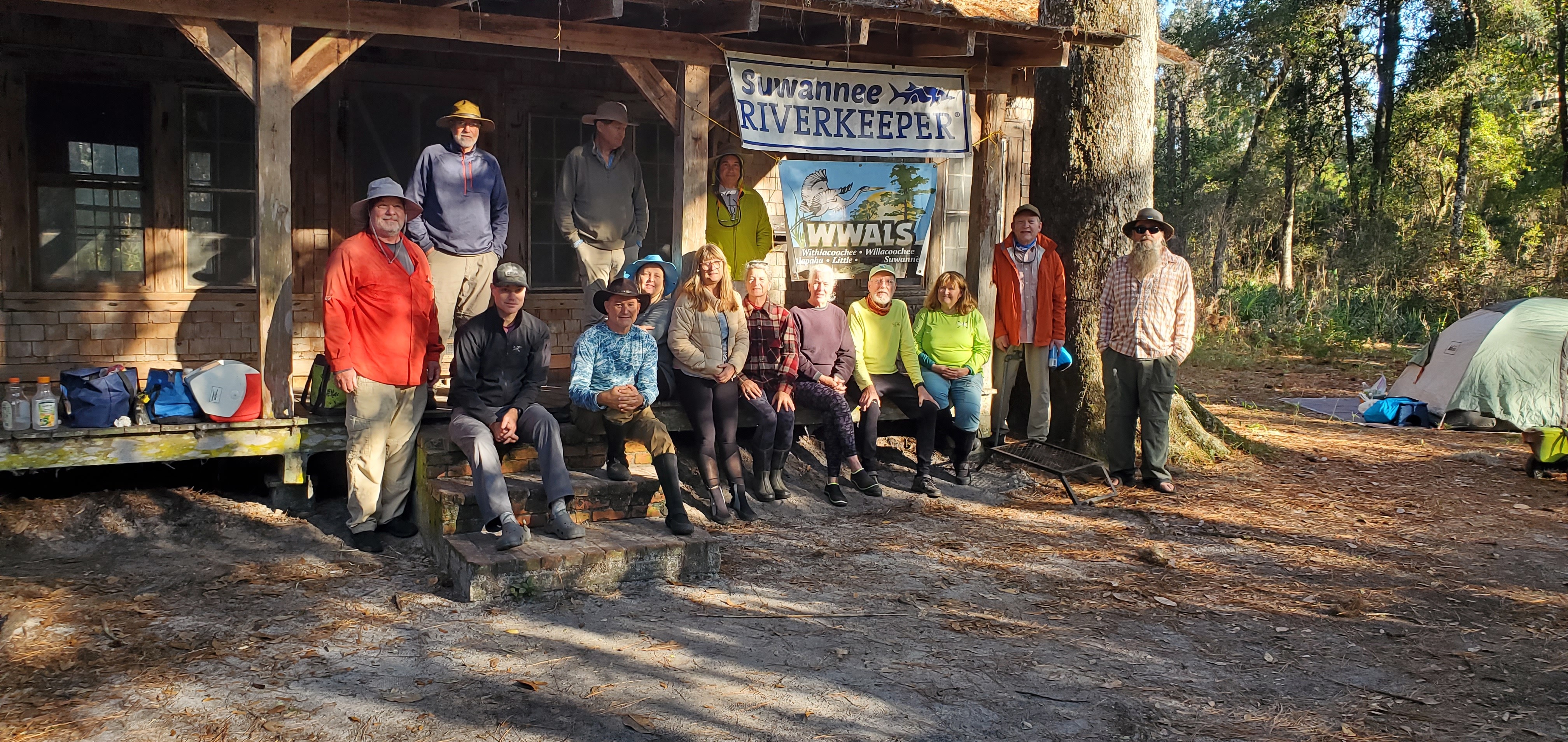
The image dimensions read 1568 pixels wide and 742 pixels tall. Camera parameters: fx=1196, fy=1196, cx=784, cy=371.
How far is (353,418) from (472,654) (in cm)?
189

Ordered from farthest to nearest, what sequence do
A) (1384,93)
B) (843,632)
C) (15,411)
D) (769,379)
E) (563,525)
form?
(1384,93), (769,379), (15,411), (563,525), (843,632)

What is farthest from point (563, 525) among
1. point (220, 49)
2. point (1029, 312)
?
point (1029, 312)

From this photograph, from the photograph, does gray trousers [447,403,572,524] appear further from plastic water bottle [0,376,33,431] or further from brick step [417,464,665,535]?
plastic water bottle [0,376,33,431]

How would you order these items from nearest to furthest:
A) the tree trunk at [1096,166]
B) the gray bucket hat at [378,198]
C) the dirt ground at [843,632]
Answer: the dirt ground at [843,632]
the gray bucket hat at [378,198]
the tree trunk at [1096,166]

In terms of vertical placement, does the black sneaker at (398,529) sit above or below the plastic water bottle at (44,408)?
below

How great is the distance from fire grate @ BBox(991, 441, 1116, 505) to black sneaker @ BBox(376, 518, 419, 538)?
413 centimetres

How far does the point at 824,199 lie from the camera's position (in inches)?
354

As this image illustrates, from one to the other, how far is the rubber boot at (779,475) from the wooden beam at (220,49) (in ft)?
12.3

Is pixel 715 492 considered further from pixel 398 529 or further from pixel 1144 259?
pixel 1144 259

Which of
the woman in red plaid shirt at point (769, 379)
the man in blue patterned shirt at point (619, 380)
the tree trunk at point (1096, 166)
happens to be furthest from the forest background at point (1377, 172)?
the man in blue patterned shirt at point (619, 380)

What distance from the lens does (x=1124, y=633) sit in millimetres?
5418

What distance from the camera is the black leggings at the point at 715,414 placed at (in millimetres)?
7316

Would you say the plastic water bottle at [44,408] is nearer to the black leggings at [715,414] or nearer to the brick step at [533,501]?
the brick step at [533,501]

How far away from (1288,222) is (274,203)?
74.4 feet
